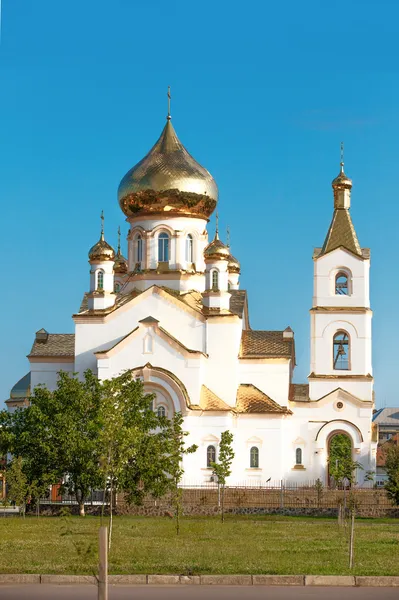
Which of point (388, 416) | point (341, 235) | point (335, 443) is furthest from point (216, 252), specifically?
point (388, 416)

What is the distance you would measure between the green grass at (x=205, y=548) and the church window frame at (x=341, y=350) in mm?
14228

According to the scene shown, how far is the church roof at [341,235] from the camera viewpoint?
41125 millimetres

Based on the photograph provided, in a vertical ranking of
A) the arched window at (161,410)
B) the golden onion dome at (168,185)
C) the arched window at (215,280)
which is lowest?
the arched window at (161,410)

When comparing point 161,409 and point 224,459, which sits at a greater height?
point 161,409

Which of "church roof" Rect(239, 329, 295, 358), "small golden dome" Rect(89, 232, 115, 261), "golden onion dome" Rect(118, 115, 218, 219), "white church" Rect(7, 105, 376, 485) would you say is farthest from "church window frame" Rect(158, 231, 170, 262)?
"church roof" Rect(239, 329, 295, 358)

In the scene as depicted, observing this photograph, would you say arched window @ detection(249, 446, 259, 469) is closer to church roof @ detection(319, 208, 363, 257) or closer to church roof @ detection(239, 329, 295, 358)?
church roof @ detection(239, 329, 295, 358)

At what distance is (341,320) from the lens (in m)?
40.6

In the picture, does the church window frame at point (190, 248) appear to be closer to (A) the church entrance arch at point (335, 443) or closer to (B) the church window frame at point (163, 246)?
(B) the church window frame at point (163, 246)

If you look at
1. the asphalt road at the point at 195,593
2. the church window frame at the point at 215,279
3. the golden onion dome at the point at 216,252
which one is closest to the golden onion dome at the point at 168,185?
the golden onion dome at the point at 216,252

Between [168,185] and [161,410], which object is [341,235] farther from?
[161,410]

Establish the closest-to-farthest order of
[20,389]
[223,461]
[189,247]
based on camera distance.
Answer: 1. [223,461]
2. [189,247]
3. [20,389]

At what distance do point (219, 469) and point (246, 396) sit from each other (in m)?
8.55

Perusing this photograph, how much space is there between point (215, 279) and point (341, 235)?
5344 mm

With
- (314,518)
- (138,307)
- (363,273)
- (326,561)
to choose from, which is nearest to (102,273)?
(138,307)
